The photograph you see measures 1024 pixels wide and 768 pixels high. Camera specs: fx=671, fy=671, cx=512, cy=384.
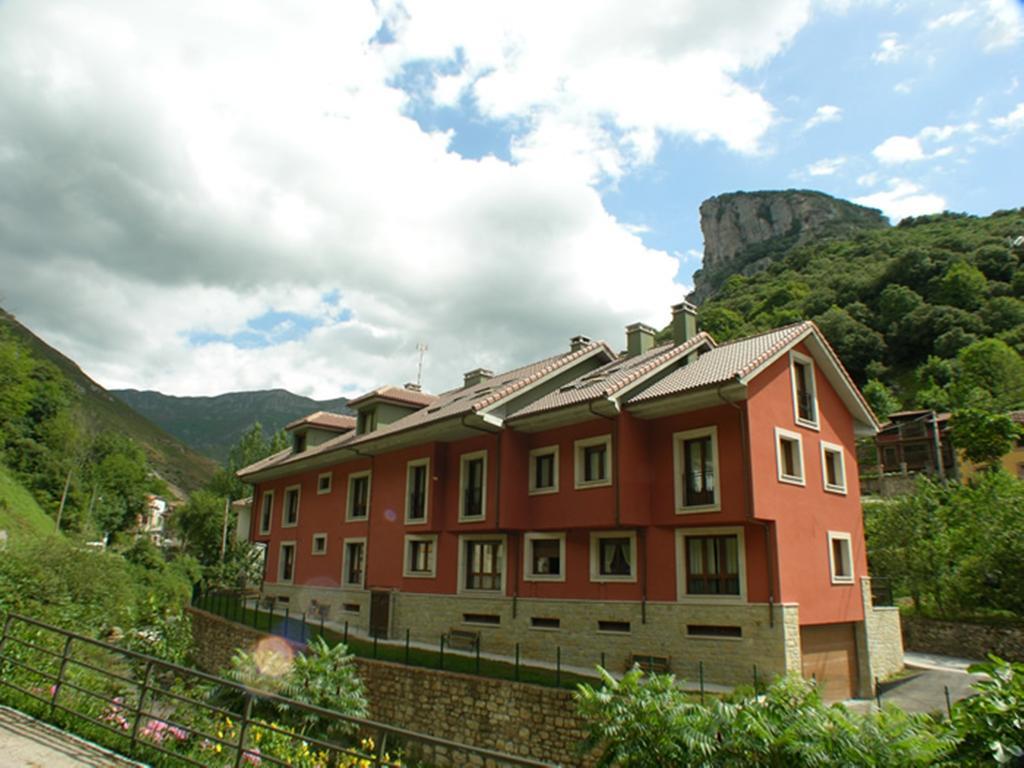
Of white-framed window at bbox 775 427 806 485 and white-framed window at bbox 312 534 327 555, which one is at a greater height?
white-framed window at bbox 775 427 806 485

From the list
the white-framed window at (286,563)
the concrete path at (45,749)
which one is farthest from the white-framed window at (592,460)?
the white-framed window at (286,563)

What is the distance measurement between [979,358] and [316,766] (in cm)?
6764

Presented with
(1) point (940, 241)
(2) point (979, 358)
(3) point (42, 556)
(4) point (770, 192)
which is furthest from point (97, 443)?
(4) point (770, 192)

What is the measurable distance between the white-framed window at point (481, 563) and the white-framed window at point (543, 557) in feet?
3.20

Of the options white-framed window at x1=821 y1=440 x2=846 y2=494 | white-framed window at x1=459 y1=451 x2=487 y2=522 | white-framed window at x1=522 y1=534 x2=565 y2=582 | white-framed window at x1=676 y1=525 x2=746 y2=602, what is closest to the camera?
white-framed window at x1=676 y1=525 x2=746 y2=602

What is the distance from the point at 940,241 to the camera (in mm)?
88750

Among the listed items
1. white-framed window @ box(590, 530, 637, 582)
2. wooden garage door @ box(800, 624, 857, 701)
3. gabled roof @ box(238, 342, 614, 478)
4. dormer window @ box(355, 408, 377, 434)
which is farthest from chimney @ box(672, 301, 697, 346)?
dormer window @ box(355, 408, 377, 434)

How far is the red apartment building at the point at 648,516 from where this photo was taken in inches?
640

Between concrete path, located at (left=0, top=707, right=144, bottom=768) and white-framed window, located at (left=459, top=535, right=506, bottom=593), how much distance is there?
47.1 ft

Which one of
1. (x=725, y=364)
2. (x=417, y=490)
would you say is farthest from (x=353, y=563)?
(x=725, y=364)

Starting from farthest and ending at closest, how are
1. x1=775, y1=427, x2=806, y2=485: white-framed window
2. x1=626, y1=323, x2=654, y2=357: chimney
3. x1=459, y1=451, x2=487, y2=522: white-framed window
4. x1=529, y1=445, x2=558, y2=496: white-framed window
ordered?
x1=626, y1=323, x2=654, y2=357: chimney, x1=459, y1=451, x2=487, y2=522: white-framed window, x1=529, y1=445, x2=558, y2=496: white-framed window, x1=775, y1=427, x2=806, y2=485: white-framed window

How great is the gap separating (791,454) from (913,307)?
67373mm

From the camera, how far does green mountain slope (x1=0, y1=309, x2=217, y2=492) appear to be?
136 meters

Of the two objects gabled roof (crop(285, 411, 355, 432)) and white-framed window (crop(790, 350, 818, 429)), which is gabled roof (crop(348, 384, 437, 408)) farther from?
white-framed window (crop(790, 350, 818, 429))
